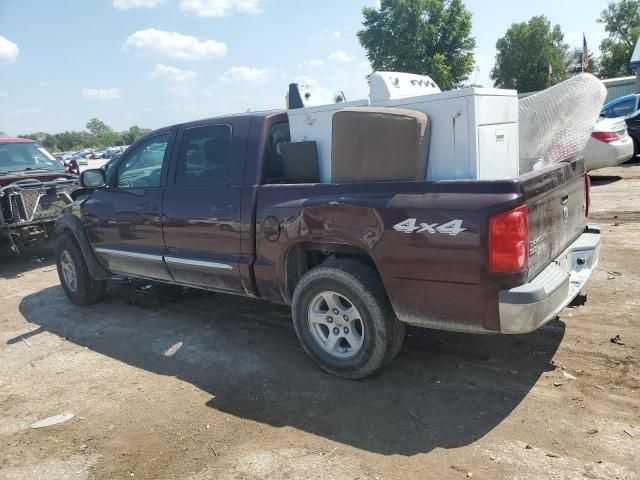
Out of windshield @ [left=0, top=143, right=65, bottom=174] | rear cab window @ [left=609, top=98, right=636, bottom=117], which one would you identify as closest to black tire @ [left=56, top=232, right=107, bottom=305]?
windshield @ [left=0, top=143, right=65, bottom=174]

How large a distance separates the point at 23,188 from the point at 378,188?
6836 mm

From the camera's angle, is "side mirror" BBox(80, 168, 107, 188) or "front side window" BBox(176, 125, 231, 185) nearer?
"front side window" BBox(176, 125, 231, 185)

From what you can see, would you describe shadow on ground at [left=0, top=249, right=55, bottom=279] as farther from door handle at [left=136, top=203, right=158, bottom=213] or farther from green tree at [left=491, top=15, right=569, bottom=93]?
green tree at [left=491, top=15, right=569, bottom=93]

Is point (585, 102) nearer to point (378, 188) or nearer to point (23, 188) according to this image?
point (378, 188)

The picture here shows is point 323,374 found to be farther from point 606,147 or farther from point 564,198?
point 606,147

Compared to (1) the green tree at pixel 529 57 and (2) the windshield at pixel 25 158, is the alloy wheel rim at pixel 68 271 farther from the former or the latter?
(1) the green tree at pixel 529 57

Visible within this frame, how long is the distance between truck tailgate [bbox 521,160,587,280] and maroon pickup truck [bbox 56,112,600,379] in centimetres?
1

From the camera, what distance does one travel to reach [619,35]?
205 feet

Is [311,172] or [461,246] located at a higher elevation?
[311,172]

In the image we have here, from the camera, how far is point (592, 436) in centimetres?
293

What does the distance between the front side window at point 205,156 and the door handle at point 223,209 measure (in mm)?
211

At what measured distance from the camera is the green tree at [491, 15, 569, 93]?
192 ft

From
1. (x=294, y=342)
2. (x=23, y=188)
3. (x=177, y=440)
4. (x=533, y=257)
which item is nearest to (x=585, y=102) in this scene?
(x=533, y=257)

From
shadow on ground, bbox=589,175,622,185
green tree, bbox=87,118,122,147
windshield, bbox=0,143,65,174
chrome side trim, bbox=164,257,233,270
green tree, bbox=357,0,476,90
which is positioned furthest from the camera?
green tree, bbox=87,118,122,147
